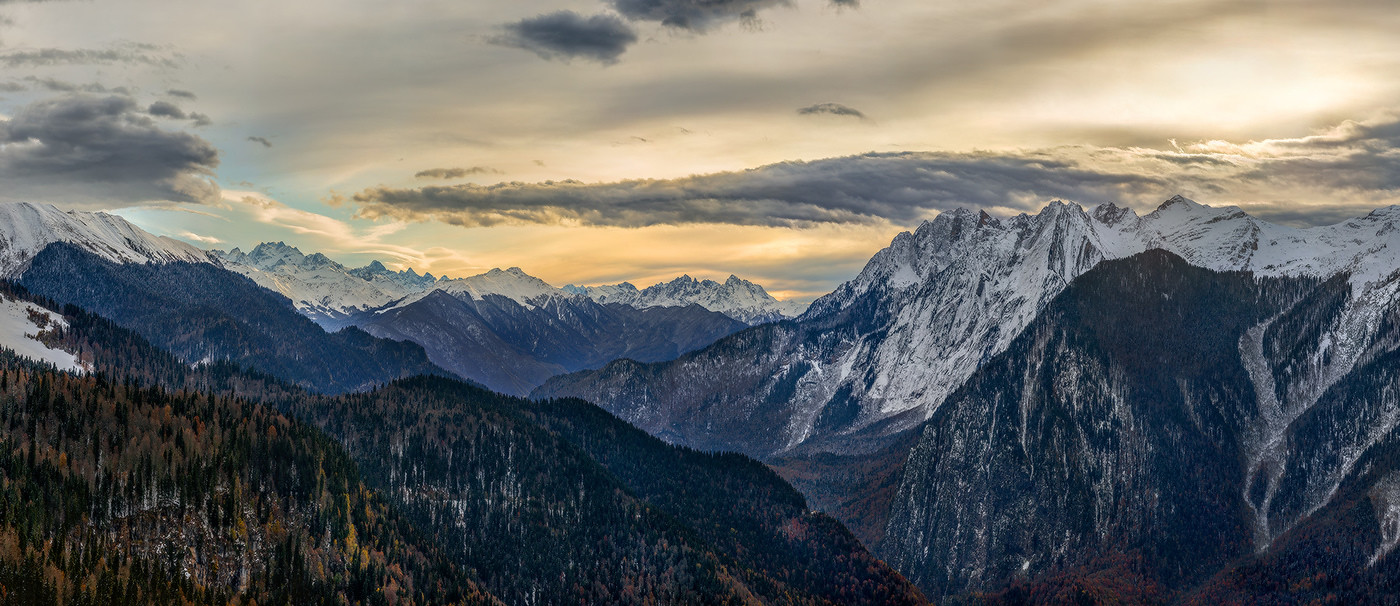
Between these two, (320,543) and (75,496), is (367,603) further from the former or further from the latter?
(75,496)

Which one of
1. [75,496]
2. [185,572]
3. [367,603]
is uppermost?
[75,496]

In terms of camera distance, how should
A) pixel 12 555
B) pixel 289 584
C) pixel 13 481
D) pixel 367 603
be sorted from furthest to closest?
pixel 367 603, pixel 289 584, pixel 13 481, pixel 12 555

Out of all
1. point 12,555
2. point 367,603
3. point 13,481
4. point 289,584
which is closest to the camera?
point 12,555

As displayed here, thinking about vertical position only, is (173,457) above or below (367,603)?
above

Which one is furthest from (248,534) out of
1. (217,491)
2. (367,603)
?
(367,603)

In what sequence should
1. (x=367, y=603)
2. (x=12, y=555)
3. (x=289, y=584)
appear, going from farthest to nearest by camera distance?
(x=367, y=603) → (x=289, y=584) → (x=12, y=555)

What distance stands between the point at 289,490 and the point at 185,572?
37.9 meters

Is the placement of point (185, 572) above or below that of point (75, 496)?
below

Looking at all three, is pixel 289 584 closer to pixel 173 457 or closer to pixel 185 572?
pixel 185 572

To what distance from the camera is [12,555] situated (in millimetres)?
141750

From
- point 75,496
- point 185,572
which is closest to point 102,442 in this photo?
point 75,496

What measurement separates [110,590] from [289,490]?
54.6 metres

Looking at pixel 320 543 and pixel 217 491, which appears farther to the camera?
pixel 320 543

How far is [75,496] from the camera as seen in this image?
16050 centimetres
